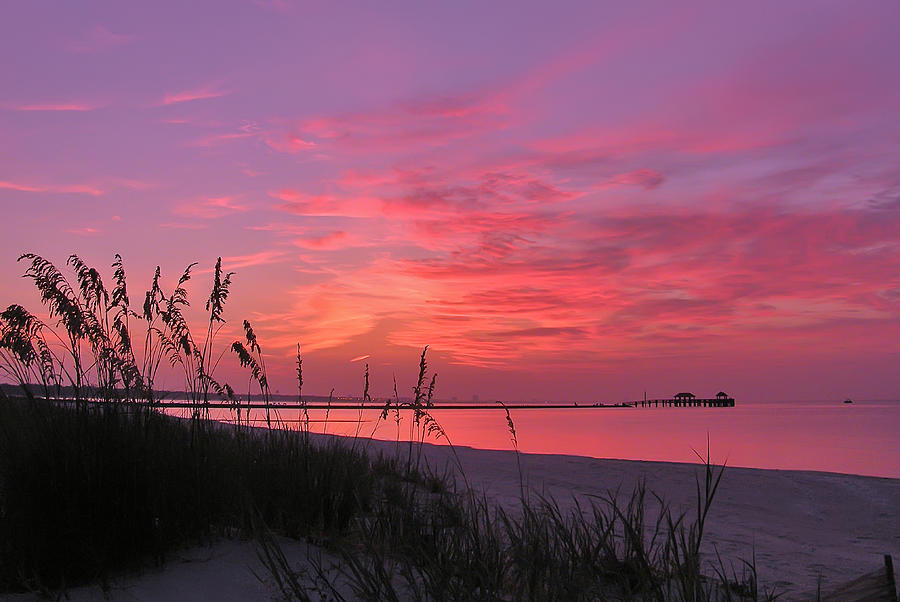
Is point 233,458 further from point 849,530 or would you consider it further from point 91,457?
point 849,530

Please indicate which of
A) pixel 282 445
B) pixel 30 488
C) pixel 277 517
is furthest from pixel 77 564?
pixel 282 445

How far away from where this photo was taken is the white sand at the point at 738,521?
417 cm

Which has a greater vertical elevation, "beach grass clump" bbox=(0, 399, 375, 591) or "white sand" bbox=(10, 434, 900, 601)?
"beach grass clump" bbox=(0, 399, 375, 591)

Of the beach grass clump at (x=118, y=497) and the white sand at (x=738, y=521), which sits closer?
the beach grass clump at (x=118, y=497)

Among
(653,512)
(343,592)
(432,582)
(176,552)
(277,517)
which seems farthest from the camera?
(653,512)

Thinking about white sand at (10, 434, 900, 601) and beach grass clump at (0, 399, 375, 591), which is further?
white sand at (10, 434, 900, 601)

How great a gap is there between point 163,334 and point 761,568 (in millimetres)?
5502

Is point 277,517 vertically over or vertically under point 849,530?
over

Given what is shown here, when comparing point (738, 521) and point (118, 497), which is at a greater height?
point (118, 497)

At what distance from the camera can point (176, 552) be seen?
452 cm

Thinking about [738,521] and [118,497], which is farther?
[738,521]

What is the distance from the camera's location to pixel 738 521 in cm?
893

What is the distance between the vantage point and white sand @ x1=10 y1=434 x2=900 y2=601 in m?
4.17

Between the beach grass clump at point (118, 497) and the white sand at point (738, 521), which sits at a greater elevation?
the beach grass clump at point (118, 497)
